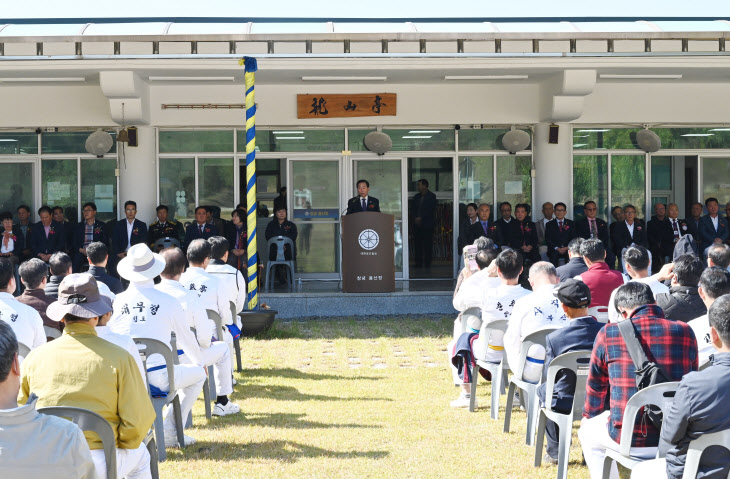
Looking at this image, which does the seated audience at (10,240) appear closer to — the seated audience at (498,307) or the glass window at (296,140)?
the glass window at (296,140)

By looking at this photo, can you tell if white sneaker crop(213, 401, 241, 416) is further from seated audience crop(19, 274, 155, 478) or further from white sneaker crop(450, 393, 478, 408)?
seated audience crop(19, 274, 155, 478)

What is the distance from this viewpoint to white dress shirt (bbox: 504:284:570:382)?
5035mm

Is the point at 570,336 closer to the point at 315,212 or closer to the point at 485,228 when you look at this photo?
the point at 485,228

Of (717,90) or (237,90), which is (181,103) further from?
(717,90)

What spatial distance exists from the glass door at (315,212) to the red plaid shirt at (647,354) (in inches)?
406

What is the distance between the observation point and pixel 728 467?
2955 millimetres

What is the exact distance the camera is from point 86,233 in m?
12.8

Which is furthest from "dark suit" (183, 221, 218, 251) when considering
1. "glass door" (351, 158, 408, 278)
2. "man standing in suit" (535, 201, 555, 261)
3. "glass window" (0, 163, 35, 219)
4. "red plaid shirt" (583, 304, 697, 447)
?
"red plaid shirt" (583, 304, 697, 447)

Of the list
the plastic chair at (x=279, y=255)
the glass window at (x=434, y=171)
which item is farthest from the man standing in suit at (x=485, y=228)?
the plastic chair at (x=279, y=255)

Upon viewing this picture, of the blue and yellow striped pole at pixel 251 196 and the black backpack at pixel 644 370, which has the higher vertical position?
the blue and yellow striped pole at pixel 251 196

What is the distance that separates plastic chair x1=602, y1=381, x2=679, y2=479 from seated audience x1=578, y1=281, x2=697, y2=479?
3cm

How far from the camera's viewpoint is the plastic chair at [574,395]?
4.21m

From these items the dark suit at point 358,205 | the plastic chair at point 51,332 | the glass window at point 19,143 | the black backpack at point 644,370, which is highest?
the glass window at point 19,143

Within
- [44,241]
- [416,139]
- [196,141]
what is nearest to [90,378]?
[44,241]
